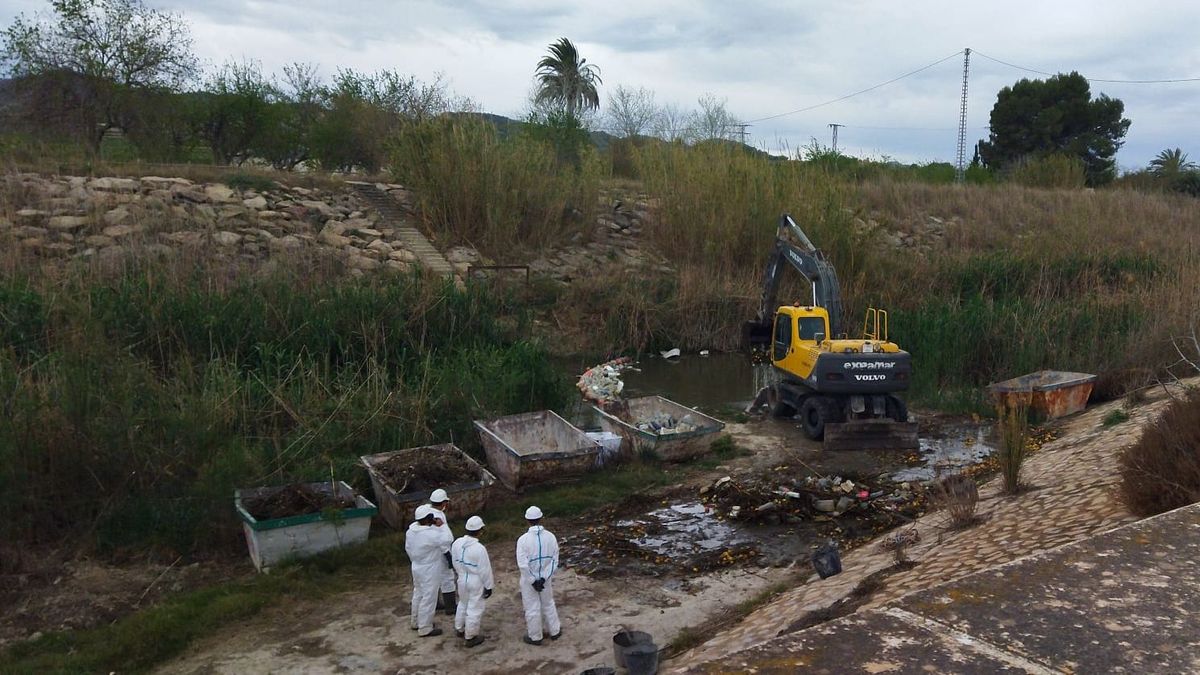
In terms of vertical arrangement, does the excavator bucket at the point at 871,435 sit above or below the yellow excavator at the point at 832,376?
below

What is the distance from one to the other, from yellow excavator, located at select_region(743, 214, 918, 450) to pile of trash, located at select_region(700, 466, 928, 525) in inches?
77.1

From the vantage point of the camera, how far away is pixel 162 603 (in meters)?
8.15

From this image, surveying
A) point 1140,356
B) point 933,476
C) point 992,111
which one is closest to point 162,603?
point 933,476

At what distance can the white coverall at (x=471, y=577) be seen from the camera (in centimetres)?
703

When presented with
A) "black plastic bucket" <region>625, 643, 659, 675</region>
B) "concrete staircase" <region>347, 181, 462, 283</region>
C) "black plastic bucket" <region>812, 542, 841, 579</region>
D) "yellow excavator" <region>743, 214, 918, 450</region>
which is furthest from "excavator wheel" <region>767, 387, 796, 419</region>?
"concrete staircase" <region>347, 181, 462, 283</region>

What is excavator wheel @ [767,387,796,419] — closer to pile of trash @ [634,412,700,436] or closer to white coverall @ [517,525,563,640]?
pile of trash @ [634,412,700,436]

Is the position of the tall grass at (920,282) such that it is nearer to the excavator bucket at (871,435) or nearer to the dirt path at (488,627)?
the excavator bucket at (871,435)

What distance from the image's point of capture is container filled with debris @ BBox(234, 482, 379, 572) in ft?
28.5

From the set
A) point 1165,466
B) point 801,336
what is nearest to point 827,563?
point 1165,466

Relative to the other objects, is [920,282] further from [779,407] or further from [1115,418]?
[1115,418]

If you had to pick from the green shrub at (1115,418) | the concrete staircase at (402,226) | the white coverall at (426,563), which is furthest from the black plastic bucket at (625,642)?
the concrete staircase at (402,226)

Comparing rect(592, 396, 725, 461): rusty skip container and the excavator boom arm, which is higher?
the excavator boom arm

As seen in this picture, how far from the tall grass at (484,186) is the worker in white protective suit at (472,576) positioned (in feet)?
63.8

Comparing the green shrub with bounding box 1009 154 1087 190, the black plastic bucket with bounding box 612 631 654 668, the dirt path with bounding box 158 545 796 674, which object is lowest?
the dirt path with bounding box 158 545 796 674
